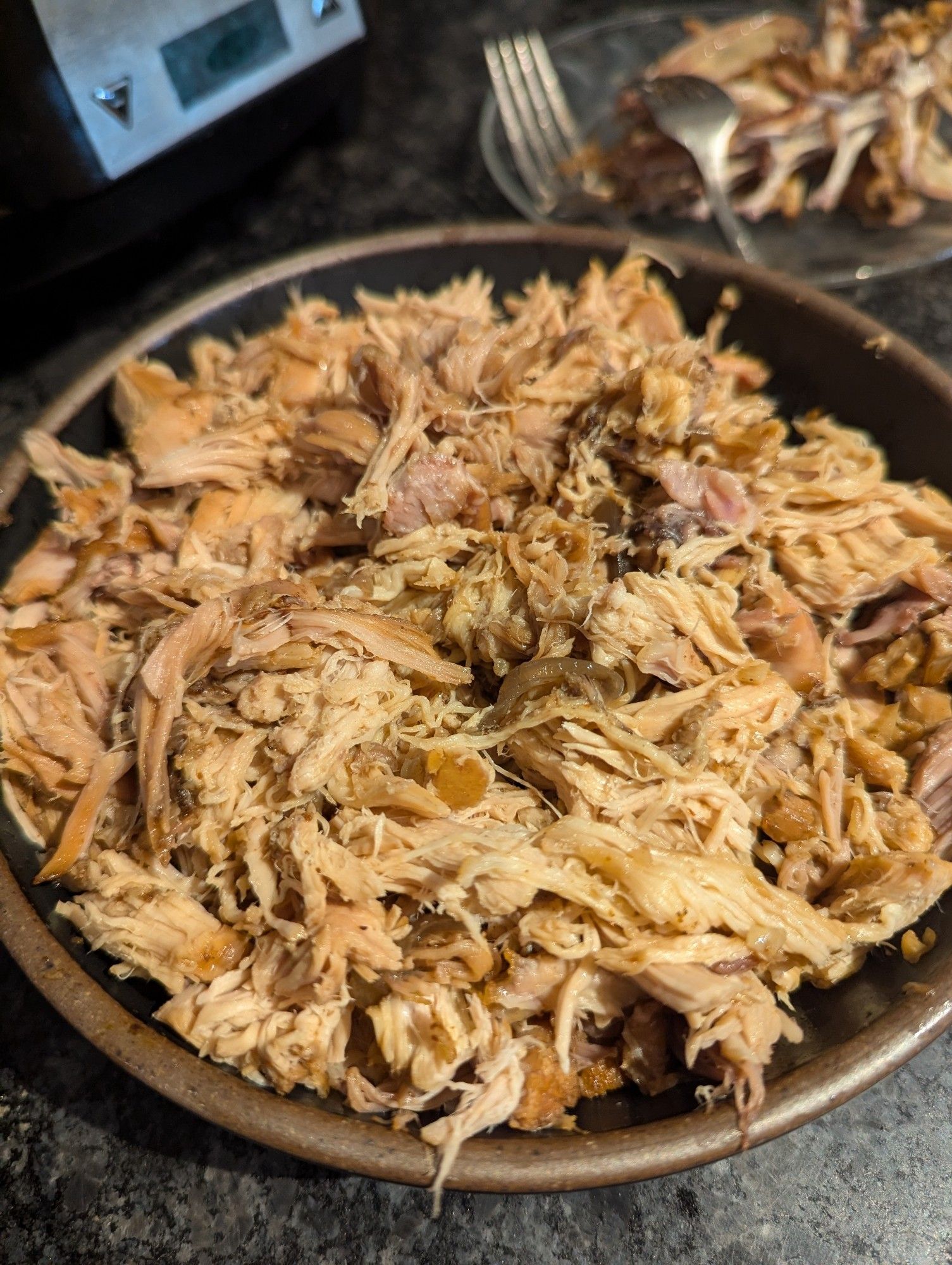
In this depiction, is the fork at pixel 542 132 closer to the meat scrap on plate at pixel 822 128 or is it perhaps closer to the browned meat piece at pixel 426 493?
the meat scrap on plate at pixel 822 128

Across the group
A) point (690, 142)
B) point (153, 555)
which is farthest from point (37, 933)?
point (690, 142)

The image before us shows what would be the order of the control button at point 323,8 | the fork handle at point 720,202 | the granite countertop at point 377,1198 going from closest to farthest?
the granite countertop at point 377,1198 → the control button at point 323,8 → the fork handle at point 720,202

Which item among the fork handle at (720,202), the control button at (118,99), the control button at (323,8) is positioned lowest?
the fork handle at (720,202)

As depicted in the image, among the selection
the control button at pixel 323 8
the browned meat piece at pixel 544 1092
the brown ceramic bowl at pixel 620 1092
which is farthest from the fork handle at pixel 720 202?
the browned meat piece at pixel 544 1092

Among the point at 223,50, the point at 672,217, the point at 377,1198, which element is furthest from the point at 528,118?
the point at 377,1198

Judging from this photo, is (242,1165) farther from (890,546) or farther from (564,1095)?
(890,546)

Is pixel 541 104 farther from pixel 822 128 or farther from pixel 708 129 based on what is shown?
pixel 822 128
